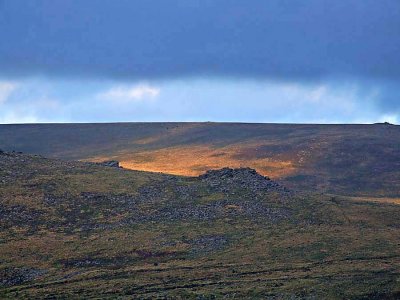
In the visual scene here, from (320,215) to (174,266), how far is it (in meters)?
37.4

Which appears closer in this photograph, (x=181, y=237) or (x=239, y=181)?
(x=181, y=237)

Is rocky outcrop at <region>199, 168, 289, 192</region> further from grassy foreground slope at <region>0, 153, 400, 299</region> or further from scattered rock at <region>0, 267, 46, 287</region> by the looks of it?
scattered rock at <region>0, 267, 46, 287</region>

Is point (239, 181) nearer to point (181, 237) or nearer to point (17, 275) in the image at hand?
point (181, 237)

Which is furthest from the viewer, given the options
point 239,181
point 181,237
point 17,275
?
point 239,181

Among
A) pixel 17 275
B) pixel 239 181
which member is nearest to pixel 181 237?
pixel 17 275

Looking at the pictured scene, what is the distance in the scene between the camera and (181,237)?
93.1 metres

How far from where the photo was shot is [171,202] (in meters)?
111

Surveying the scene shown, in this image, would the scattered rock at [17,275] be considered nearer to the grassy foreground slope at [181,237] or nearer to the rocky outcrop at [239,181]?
the grassy foreground slope at [181,237]

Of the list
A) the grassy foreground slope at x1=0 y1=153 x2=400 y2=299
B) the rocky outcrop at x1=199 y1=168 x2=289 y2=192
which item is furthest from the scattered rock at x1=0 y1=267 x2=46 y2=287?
the rocky outcrop at x1=199 y1=168 x2=289 y2=192

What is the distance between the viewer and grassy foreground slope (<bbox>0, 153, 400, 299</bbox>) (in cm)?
6588

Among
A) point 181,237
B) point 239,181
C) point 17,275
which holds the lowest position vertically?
point 17,275

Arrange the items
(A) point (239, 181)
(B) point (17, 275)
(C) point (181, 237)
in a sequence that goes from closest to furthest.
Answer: (B) point (17, 275) < (C) point (181, 237) < (A) point (239, 181)

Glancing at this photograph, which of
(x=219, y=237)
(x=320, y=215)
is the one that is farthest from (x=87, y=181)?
(x=320, y=215)

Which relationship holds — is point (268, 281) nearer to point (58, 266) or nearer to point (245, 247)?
point (245, 247)
